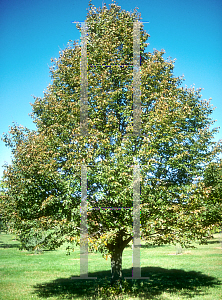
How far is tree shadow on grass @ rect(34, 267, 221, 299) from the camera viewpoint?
14164mm

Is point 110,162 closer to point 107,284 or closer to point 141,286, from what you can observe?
point 107,284

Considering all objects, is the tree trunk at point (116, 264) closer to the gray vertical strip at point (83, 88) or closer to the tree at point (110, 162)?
the tree at point (110, 162)

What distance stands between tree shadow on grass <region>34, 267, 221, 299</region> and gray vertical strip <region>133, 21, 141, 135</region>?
797cm

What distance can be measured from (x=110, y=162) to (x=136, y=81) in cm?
471

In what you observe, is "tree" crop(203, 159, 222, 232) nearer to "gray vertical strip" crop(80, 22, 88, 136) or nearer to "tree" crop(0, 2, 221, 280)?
"tree" crop(0, 2, 221, 280)

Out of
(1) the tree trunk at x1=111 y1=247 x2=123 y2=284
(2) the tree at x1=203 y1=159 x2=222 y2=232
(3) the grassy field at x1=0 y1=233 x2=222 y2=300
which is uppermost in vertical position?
(2) the tree at x1=203 y1=159 x2=222 y2=232

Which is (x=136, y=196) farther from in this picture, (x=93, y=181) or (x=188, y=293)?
(x=188, y=293)

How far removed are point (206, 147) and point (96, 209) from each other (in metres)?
6.27

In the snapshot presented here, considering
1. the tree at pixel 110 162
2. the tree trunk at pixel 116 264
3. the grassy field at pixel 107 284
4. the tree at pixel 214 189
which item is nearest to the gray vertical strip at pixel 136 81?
the tree at pixel 110 162

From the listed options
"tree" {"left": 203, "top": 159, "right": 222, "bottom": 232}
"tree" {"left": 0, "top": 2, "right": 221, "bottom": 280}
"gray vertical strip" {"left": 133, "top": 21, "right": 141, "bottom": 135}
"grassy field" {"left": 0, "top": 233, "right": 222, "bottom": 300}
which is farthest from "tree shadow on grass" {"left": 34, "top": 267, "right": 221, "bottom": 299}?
"gray vertical strip" {"left": 133, "top": 21, "right": 141, "bottom": 135}

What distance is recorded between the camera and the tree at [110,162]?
1126 cm

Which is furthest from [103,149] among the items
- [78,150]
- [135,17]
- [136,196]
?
A: [135,17]

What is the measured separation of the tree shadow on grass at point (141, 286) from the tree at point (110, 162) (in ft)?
5.47

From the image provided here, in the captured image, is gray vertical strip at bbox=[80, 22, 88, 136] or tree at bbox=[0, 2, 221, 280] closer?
tree at bbox=[0, 2, 221, 280]
